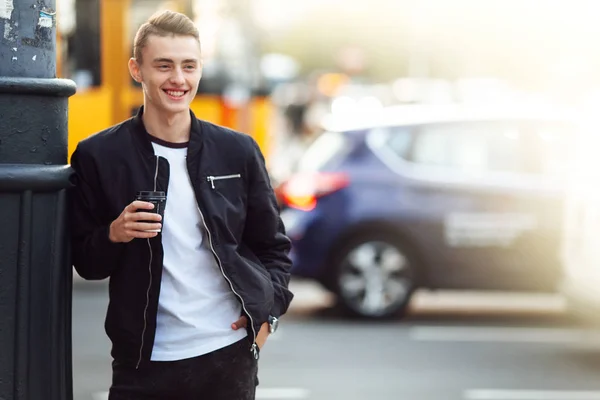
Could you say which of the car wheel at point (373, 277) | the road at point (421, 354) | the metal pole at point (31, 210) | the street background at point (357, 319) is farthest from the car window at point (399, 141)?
the metal pole at point (31, 210)

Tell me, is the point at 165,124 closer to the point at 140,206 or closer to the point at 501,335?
the point at 140,206

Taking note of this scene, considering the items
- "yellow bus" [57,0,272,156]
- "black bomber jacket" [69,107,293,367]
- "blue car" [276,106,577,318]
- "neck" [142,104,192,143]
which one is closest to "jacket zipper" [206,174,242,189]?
"black bomber jacket" [69,107,293,367]

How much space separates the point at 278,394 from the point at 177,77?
4493 mm

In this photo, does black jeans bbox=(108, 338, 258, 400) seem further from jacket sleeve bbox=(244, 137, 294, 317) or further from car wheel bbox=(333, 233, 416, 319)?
car wheel bbox=(333, 233, 416, 319)

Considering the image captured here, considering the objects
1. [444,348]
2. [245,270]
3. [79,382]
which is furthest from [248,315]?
[444,348]

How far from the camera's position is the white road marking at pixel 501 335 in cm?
934

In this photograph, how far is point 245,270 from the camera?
3.13 m

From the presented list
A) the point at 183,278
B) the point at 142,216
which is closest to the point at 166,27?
the point at 142,216

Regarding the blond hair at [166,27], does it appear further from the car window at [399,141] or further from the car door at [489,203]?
the car window at [399,141]

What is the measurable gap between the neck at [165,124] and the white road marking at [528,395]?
178 inches

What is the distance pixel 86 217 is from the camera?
10.1ft

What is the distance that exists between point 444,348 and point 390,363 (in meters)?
0.72

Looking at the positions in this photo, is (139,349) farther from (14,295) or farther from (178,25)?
(178,25)

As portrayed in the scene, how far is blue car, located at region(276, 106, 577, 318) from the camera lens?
9945mm
